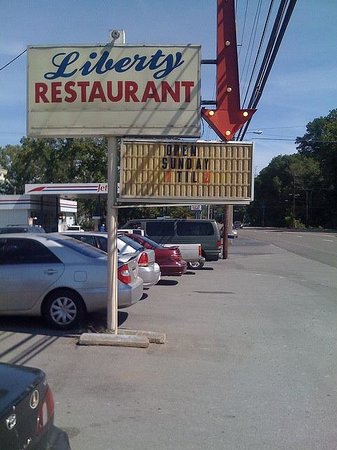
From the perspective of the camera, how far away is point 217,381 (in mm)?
6555

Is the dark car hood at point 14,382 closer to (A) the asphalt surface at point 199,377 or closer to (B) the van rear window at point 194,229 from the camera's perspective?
(A) the asphalt surface at point 199,377

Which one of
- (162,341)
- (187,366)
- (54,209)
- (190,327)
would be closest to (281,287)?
(190,327)

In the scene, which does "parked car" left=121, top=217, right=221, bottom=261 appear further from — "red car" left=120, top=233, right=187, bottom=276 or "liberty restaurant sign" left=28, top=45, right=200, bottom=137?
"liberty restaurant sign" left=28, top=45, right=200, bottom=137

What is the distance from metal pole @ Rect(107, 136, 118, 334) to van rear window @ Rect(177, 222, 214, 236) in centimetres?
1424

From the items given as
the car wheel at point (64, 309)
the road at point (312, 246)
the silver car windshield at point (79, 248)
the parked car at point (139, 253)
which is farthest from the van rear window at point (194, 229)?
the car wheel at point (64, 309)

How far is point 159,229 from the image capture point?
22.6m

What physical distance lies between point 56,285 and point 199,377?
307cm

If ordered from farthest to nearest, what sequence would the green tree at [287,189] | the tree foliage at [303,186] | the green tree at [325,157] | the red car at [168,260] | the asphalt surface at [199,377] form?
1. the green tree at [287,189]
2. the tree foliage at [303,186]
3. the green tree at [325,157]
4. the red car at [168,260]
5. the asphalt surface at [199,377]

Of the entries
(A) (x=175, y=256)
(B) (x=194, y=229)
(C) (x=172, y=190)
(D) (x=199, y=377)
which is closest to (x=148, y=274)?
(A) (x=175, y=256)

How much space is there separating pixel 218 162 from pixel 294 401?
12.3 feet

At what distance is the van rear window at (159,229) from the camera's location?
73.8 feet

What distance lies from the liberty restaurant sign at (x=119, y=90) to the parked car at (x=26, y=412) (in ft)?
18.4

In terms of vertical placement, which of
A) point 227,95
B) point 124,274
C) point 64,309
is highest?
point 227,95

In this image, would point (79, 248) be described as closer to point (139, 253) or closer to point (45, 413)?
point (139, 253)
